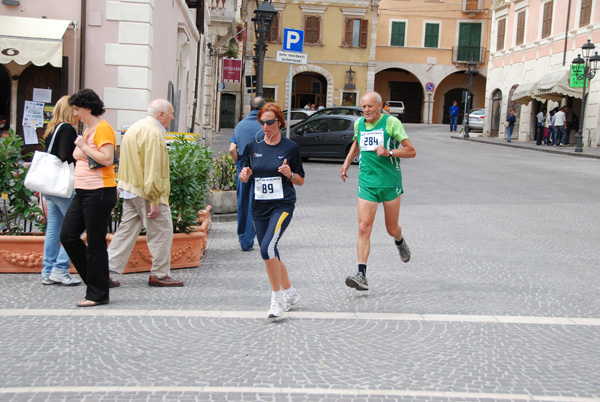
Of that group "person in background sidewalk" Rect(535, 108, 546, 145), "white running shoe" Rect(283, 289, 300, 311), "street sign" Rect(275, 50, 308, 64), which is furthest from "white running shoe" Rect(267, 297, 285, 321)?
"person in background sidewalk" Rect(535, 108, 546, 145)

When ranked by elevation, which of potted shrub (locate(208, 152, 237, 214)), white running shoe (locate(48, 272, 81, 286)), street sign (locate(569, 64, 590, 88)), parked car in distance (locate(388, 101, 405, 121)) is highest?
street sign (locate(569, 64, 590, 88))

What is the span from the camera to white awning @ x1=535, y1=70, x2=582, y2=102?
1291 inches

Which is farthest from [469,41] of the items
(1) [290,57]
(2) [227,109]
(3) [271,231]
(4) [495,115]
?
(3) [271,231]

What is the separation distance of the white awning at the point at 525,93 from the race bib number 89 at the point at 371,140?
31204mm

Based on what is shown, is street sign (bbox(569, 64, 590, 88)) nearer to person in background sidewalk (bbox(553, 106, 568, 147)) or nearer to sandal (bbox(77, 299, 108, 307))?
person in background sidewalk (bbox(553, 106, 568, 147))

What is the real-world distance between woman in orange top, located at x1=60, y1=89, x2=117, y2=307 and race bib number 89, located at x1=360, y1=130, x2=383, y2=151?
88.6 inches

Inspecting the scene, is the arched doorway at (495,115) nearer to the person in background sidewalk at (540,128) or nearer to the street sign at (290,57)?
the person in background sidewalk at (540,128)

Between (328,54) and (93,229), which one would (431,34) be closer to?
(328,54)

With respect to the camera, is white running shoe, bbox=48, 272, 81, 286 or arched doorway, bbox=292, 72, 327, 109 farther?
arched doorway, bbox=292, 72, 327, 109

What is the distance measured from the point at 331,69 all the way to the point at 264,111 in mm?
49321

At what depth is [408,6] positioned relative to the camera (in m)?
57.9

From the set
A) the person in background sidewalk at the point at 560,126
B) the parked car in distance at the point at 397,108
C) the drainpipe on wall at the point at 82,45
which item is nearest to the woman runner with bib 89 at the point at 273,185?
the drainpipe on wall at the point at 82,45

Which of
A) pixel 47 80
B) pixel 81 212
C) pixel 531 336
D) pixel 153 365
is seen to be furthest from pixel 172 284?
pixel 47 80

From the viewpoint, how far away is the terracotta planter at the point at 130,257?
23.8 ft
